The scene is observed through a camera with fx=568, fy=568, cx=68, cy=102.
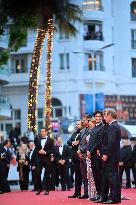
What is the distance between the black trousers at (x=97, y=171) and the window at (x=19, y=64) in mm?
44535

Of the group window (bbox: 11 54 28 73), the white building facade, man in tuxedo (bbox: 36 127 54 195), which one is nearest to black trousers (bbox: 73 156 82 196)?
man in tuxedo (bbox: 36 127 54 195)

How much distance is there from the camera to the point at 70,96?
54281mm

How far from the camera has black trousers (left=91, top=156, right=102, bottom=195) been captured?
12.5 meters

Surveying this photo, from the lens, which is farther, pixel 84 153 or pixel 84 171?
pixel 84 171

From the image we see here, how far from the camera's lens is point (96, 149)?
12.4 meters

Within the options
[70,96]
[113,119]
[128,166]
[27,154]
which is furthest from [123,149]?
[70,96]

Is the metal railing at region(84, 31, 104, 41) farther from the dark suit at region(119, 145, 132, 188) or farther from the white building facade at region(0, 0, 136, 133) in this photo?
the dark suit at region(119, 145, 132, 188)

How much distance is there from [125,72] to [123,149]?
35.6 m

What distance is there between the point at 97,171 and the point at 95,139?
0.79 meters

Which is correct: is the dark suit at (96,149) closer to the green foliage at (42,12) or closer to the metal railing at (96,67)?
the green foliage at (42,12)

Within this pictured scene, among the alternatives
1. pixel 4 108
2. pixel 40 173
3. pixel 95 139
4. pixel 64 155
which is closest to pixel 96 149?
pixel 95 139

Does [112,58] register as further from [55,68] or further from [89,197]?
[89,197]

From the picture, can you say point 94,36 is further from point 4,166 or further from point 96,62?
point 4,166

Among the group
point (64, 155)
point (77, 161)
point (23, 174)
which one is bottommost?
point (23, 174)
